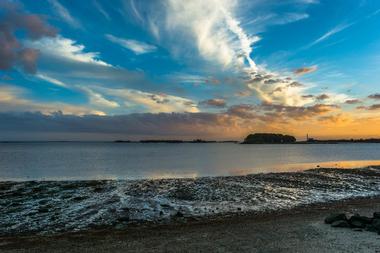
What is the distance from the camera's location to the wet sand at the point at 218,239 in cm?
1230

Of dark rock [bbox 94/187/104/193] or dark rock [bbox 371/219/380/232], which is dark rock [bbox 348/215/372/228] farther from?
dark rock [bbox 94/187/104/193]

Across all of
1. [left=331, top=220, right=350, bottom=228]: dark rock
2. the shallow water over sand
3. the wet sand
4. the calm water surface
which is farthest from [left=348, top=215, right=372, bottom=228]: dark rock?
the calm water surface

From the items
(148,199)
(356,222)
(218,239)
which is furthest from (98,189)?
(356,222)

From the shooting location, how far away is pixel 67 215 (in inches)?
772

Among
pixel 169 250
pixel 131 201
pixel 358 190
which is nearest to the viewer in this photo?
pixel 169 250

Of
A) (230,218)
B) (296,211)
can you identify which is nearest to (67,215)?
(230,218)

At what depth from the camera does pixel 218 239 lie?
13.6 m

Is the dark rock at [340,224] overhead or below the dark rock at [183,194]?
overhead

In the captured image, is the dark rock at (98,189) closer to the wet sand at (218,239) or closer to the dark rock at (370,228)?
the wet sand at (218,239)

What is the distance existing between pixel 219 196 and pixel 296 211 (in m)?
6.96

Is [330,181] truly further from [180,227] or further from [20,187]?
[20,187]

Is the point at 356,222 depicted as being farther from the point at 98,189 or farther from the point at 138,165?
the point at 138,165

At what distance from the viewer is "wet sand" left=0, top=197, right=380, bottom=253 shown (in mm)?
12305

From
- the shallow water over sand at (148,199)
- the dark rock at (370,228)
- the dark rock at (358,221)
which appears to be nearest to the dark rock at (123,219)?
the shallow water over sand at (148,199)
